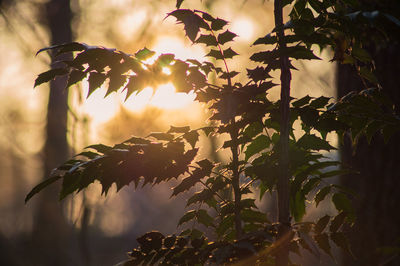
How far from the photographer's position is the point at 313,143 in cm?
127

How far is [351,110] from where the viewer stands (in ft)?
4.04

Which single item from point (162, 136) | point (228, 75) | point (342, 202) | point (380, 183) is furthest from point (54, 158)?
A: point (342, 202)

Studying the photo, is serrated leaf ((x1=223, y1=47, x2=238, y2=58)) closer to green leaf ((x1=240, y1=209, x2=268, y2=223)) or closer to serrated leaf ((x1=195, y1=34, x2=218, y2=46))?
serrated leaf ((x1=195, y1=34, x2=218, y2=46))

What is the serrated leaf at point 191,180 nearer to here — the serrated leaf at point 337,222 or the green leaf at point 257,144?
the green leaf at point 257,144

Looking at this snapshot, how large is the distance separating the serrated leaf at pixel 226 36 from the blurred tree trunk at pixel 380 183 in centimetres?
176

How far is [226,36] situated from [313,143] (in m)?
0.46

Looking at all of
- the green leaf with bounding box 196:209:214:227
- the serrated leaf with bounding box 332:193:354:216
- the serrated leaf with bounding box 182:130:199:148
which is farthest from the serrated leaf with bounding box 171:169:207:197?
the serrated leaf with bounding box 332:193:354:216

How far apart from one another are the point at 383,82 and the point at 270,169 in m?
1.79

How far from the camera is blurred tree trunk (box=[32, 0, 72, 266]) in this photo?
8.10 meters

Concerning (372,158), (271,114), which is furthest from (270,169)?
(372,158)

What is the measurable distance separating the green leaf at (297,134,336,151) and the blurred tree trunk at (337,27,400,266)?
59.9 inches

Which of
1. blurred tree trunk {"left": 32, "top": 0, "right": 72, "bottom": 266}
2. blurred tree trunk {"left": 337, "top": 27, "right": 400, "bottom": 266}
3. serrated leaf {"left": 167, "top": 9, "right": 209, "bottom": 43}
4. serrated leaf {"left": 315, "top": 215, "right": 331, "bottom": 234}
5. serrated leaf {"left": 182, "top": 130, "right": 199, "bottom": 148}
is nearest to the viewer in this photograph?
serrated leaf {"left": 167, "top": 9, "right": 209, "bottom": 43}

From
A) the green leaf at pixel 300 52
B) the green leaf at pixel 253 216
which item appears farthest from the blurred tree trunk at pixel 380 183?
the green leaf at pixel 300 52

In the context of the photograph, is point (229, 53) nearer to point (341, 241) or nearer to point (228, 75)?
point (228, 75)
